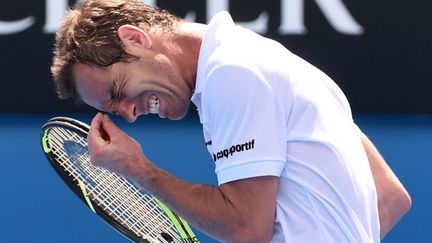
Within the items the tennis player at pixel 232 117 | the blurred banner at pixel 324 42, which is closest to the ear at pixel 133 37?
the tennis player at pixel 232 117

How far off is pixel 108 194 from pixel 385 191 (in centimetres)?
62

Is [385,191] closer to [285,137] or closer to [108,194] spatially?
[285,137]

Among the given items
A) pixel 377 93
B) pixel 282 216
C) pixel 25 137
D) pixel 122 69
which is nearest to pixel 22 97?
pixel 25 137

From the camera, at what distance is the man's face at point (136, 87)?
2.12 metres

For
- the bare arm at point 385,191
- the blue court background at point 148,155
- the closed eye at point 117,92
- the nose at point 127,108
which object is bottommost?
the blue court background at point 148,155

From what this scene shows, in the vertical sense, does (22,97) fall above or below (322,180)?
below

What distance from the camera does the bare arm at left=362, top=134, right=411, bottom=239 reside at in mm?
2277

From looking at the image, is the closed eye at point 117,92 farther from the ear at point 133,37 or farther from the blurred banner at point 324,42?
the blurred banner at point 324,42

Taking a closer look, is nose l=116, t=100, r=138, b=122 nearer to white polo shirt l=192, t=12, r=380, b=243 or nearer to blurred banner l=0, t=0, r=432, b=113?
white polo shirt l=192, t=12, r=380, b=243

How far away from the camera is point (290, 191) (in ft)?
6.62

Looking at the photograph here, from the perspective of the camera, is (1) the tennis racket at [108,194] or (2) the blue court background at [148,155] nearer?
(1) the tennis racket at [108,194]

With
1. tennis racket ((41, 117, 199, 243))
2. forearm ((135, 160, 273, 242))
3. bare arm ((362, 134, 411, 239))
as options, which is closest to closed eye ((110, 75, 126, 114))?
forearm ((135, 160, 273, 242))

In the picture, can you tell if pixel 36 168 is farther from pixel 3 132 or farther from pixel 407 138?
pixel 407 138

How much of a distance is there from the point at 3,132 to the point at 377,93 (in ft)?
3.67
